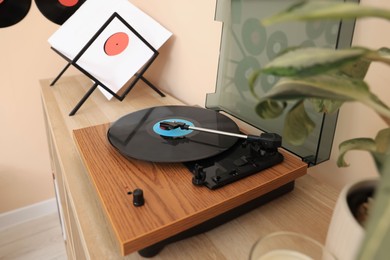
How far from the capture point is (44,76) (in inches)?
64.2

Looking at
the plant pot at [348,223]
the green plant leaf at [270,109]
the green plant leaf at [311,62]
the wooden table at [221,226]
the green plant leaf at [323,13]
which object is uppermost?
the green plant leaf at [323,13]

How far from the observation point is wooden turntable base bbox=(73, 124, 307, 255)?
44cm

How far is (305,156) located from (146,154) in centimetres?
33

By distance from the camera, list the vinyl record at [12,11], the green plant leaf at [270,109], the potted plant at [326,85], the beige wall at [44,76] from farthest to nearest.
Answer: the vinyl record at [12,11]
the beige wall at [44,76]
the green plant leaf at [270,109]
the potted plant at [326,85]

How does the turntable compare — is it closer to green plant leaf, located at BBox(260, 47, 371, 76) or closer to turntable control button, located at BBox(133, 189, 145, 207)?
turntable control button, located at BBox(133, 189, 145, 207)

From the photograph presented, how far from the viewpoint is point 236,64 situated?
0.82m

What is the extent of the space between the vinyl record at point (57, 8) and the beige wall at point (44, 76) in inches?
1.2

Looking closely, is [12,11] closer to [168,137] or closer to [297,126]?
[168,137]

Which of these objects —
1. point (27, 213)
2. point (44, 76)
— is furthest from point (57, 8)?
point (27, 213)

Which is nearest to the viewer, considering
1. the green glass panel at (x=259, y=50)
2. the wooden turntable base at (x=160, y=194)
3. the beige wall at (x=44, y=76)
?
the wooden turntable base at (x=160, y=194)

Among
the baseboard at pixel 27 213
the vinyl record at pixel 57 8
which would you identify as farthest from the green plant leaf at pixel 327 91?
the baseboard at pixel 27 213

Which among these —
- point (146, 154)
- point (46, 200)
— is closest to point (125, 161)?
point (146, 154)

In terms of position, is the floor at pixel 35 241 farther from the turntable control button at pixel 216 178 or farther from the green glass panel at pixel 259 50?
the turntable control button at pixel 216 178

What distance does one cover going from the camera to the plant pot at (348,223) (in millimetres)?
303
